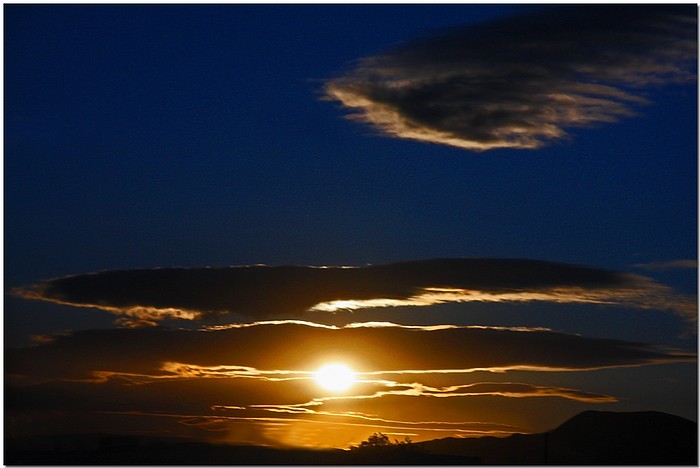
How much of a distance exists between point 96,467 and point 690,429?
459 feet

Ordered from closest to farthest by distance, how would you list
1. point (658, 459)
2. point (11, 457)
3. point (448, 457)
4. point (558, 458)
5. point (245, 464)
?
1. point (11, 457)
2. point (245, 464)
3. point (448, 457)
4. point (658, 459)
5. point (558, 458)

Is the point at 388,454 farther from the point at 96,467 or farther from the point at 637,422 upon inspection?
the point at 637,422

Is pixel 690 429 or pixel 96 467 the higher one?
pixel 690 429

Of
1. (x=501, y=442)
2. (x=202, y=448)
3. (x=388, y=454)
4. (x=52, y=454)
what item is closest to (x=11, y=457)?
(x=52, y=454)

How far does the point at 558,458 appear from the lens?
18875 cm

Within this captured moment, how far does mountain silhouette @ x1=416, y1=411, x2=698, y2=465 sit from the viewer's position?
16725 cm

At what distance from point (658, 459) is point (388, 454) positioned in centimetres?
11118

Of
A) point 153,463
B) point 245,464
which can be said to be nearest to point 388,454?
point 245,464

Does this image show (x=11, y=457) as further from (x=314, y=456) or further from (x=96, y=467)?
(x=314, y=456)

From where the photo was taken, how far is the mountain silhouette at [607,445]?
167250mm

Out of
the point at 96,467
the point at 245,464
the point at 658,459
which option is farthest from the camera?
the point at 658,459

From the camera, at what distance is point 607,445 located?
195250mm

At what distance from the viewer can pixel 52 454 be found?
66.9 m

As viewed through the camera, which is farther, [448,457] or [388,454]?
[448,457]
